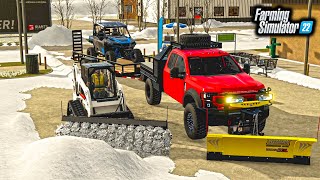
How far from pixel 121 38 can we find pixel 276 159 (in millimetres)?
15646

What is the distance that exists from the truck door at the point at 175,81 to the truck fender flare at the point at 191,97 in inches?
19.7

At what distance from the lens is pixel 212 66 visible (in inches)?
463

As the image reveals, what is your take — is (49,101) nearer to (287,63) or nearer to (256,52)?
(287,63)

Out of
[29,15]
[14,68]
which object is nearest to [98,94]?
[14,68]

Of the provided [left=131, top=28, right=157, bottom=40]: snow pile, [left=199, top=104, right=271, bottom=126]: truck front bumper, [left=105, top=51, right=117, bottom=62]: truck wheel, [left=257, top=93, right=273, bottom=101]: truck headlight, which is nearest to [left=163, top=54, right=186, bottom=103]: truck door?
[left=199, top=104, right=271, bottom=126]: truck front bumper

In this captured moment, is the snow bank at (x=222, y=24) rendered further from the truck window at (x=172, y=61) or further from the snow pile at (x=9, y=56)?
the truck window at (x=172, y=61)

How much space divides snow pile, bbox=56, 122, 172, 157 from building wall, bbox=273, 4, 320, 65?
17367 mm

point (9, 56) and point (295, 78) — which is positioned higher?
point (9, 56)

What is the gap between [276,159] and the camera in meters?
9.48

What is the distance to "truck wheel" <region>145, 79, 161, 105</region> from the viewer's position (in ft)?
47.1

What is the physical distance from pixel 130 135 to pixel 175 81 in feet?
10.8

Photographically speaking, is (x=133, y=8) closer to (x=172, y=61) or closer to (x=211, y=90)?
(x=172, y=61)

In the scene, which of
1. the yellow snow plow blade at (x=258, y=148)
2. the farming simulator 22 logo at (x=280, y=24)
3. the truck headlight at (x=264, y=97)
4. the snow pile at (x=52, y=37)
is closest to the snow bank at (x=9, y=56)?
the snow pile at (x=52, y=37)

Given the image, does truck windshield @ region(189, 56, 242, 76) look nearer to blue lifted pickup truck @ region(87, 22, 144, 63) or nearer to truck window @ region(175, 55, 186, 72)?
truck window @ region(175, 55, 186, 72)
